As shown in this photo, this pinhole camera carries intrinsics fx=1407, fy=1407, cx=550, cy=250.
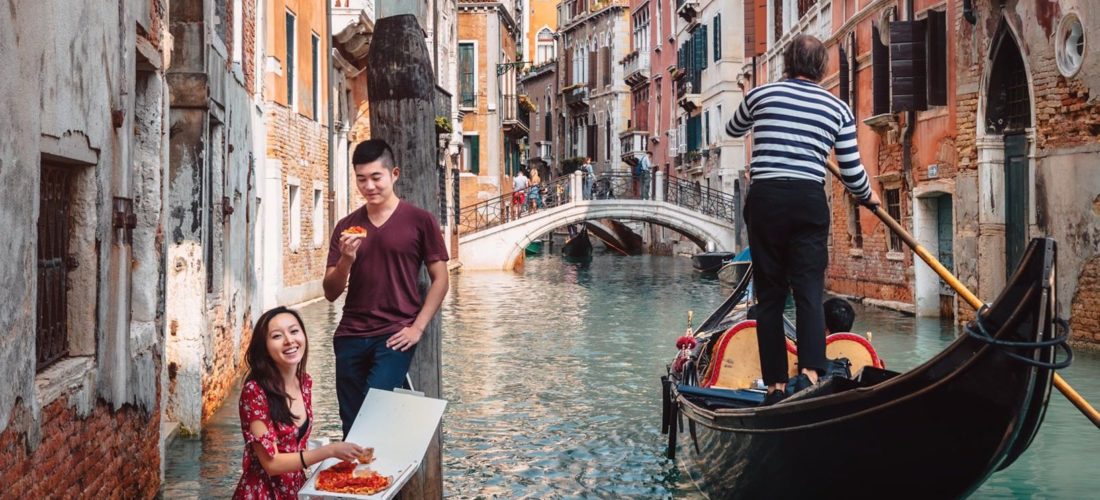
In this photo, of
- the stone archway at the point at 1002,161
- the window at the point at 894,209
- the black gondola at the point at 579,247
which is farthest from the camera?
the black gondola at the point at 579,247

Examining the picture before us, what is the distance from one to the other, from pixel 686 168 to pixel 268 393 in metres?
32.5

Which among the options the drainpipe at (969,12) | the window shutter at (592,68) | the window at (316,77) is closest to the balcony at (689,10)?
the window shutter at (592,68)

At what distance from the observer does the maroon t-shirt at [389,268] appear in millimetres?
4242

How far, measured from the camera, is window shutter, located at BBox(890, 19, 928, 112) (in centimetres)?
1425

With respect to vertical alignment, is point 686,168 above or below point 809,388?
above

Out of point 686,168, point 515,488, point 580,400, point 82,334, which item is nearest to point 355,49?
point 580,400

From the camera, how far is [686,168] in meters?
35.7

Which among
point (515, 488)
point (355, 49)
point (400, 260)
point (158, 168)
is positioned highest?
point (355, 49)

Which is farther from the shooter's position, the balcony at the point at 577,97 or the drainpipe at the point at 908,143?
the balcony at the point at 577,97

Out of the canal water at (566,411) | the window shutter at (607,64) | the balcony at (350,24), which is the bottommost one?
the canal water at (566,411)

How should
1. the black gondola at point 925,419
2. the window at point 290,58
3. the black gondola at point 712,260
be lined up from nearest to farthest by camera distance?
the black gondola at point 925,419, the window at point 290,58, the black gondola at point 712,260

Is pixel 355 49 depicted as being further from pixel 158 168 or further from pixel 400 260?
pixel 400 260

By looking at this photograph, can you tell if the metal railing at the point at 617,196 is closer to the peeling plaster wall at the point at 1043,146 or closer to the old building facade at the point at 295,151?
the old building facade at the point at 295,151

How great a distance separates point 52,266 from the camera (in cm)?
429
